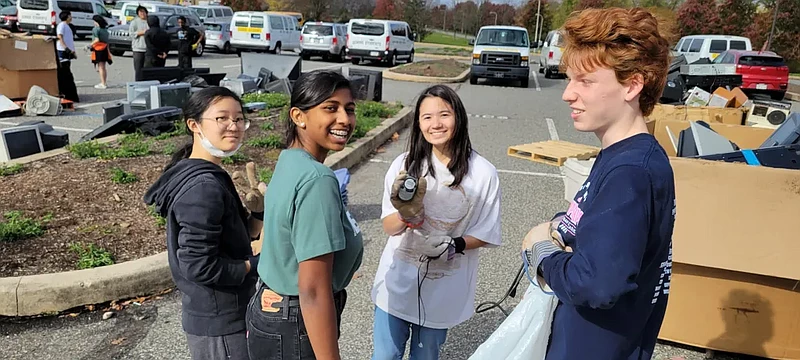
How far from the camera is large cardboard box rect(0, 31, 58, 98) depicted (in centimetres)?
989

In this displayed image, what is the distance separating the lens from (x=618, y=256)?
140cm

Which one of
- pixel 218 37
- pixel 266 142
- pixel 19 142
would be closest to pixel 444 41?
pixel 218 37

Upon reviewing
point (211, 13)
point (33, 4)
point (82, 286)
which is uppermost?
point (211, 13)

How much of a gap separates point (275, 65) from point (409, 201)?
11.5 m

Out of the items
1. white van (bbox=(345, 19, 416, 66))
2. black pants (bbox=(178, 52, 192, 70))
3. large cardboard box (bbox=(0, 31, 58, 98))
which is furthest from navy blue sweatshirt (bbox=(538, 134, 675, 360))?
white van (bbox=(345, 19, 416, 66))

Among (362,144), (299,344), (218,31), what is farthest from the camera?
(218,31)

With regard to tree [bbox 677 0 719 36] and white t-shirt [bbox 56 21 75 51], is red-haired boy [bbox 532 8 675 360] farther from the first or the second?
tree [bbox 677 0 719 36]

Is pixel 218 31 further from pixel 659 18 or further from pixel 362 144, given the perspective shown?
pixel 659 18

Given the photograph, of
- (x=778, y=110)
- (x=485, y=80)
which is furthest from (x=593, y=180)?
(x=485, y=80)

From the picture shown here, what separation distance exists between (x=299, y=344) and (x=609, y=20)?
130 centimetres

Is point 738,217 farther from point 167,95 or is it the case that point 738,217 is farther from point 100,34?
point 100,34

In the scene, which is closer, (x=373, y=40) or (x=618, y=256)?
(x=618, y=256)

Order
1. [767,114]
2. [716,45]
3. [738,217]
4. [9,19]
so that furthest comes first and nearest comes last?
[9,19] → [716,45] → [767,114] → [738,217]

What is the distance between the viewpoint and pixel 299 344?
1.82 metres
